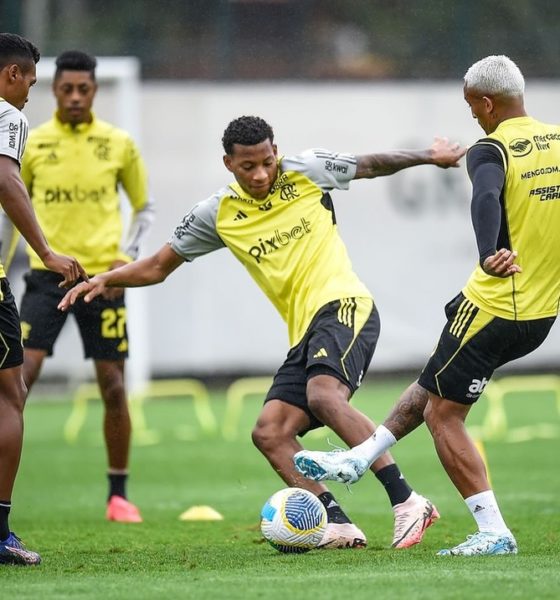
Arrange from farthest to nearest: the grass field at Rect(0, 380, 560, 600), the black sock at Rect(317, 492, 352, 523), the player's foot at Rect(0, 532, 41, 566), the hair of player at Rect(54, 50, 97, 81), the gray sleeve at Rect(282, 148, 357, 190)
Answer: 1. the hair of player at Rect(54, 50, 97, 81)
2. the gray sleeve at Rect(282, 148, 357, 190)
3. the black sock at Rect(317, 492, 352, 523)
4. the player's foot at Rect(0, 532, 41, 566)
5. the grass field at Rect(0, 380, 560, 600)

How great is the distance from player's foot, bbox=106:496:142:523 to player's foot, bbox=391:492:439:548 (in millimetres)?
2589

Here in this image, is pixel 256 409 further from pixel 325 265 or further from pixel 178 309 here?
pixel 325 265

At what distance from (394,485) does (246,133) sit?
6.91 ft

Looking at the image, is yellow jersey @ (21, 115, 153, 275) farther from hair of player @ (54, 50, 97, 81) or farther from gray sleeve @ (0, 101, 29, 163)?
gray sleeve @ (0, 101, 29, 163)

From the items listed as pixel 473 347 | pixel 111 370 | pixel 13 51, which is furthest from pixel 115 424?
pixel 473 347

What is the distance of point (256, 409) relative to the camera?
1877cm

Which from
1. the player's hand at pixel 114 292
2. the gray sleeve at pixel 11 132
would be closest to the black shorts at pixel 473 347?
the gray sleeve at pixel 11 132

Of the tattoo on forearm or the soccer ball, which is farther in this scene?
the tattoo on forearm

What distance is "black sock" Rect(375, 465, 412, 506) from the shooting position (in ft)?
24.1

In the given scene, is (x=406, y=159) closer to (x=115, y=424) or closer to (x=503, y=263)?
(x=503, y=263)

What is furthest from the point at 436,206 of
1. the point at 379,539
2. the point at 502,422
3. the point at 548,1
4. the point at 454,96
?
the point at 379,539

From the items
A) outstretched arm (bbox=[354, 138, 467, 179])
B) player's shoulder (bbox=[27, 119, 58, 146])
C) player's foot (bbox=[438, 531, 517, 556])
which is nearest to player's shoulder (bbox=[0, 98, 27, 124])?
outstretched arm (bbox=[354, 138, 467, 179])

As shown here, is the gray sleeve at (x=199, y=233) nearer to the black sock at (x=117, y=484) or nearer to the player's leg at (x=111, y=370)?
the player's leg at (x=111, y=370)

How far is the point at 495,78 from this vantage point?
22.5ft
